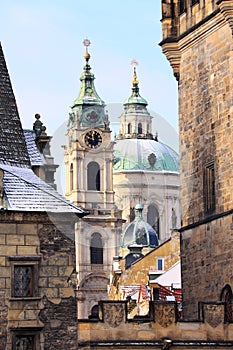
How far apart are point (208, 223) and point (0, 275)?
8917 millimetres

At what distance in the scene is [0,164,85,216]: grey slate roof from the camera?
32.6 metres

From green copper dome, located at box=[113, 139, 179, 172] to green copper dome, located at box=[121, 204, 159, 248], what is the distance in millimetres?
5895

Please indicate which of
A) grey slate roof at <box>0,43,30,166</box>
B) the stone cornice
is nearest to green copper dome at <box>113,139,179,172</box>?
the stone cornice

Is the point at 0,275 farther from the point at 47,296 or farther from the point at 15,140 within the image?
the point at 15,140

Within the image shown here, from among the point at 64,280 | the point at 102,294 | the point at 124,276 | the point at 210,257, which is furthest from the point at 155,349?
the point at 102,294

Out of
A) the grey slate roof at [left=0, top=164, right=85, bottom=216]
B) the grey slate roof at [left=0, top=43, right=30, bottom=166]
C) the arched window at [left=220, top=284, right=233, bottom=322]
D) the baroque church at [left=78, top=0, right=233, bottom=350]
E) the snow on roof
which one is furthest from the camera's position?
the snow on roof

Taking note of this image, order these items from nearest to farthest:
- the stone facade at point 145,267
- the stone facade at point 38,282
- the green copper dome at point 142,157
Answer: the stone facade at point 38,282 < the stone facade at point 145,267 < the green copper dome at point 142,157

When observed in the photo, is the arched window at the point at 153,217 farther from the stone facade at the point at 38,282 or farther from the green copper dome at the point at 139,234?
the stone facade at the point at 38,282

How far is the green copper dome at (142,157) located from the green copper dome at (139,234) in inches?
232

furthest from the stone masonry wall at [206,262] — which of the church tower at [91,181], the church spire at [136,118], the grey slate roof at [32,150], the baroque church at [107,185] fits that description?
the church spire at [136,118]

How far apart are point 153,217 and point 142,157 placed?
7.03 metres

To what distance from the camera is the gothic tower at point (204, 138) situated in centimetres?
3828

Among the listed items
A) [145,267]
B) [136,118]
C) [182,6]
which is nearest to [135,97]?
[136,118]

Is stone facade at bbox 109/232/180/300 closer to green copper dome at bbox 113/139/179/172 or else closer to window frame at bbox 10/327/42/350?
window frame at bbox 10/327/42/350
